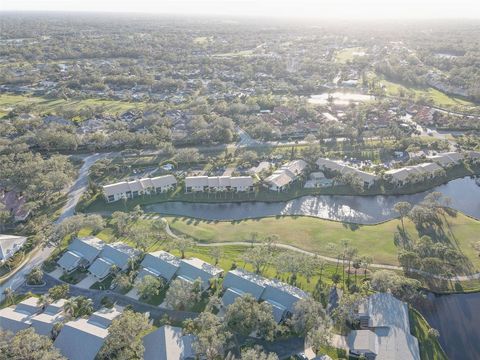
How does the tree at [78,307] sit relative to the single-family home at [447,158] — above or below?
below

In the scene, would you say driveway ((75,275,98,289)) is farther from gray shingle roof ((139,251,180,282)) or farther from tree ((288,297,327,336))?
tree ((288,297,327,336))

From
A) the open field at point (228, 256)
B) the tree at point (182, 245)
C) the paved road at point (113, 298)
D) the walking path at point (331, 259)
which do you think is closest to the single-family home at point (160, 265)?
the tree at point (182, 245)

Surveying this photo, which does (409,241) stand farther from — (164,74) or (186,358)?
(164,74)

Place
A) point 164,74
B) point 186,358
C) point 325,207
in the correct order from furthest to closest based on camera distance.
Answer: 1. point 164,74
2. point 325,207
3. point 186,358

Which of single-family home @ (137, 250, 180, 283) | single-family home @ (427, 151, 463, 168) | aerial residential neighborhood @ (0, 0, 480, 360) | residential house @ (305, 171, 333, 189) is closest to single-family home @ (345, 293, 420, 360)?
aerial residential neighborhood @ (0, 0, 480, 360)

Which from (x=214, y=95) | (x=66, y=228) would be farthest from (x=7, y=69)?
(x=66, y=228)

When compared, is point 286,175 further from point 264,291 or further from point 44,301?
point 44,301

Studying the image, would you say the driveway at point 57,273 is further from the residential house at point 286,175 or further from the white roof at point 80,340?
the residential house at point 286,175
